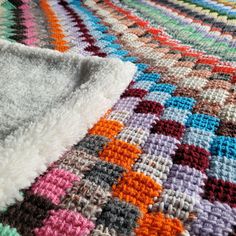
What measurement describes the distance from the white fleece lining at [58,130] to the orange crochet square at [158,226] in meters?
0.15

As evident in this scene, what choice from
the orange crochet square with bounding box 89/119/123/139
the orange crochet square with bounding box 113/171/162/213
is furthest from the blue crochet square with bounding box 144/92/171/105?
the orange crochet square with bounding box 113/171/162/213

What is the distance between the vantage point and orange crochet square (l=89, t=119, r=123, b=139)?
0.56 meters

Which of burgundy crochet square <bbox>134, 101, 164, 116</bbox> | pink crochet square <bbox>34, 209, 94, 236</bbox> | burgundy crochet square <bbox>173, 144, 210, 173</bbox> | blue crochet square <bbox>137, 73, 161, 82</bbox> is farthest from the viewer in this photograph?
blue crochet square <bbox>137, 73, 161, 82</bbox>

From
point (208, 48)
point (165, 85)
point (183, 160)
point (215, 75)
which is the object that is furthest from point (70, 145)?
point (208, 48)

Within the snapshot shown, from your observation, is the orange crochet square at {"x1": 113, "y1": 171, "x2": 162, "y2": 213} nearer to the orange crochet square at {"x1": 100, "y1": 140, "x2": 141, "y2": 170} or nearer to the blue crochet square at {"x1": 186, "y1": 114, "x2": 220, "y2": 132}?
the orange crochet square at {"x1": 100, "y1": 140, "x2": 141, "y2": 170}

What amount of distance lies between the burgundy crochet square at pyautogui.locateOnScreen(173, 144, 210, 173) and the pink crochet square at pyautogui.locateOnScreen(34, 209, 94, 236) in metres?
0.16

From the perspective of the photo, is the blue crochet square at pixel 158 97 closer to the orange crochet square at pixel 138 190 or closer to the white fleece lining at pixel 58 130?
the white fleece lining at pixel 58 130

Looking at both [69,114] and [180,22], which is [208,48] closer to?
[180,22]

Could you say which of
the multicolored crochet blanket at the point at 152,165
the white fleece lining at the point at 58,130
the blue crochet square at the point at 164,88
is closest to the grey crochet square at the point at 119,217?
the multicolored crochet blanket at the point at 152,165

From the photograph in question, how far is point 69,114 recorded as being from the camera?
521mm

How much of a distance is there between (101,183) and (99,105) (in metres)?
0.16

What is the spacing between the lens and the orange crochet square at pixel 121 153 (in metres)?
0.49

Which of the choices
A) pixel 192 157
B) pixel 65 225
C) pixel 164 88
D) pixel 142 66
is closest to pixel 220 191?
pixel 192 157

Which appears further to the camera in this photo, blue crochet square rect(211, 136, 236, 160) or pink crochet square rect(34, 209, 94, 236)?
blue crochet square rect(211, 136, 236, 160)
